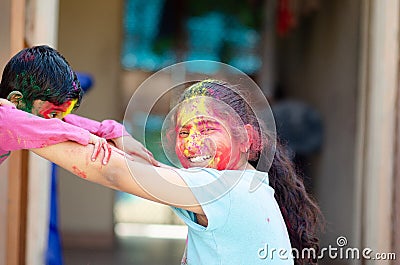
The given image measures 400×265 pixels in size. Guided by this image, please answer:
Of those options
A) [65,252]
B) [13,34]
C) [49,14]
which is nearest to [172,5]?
[65,252]

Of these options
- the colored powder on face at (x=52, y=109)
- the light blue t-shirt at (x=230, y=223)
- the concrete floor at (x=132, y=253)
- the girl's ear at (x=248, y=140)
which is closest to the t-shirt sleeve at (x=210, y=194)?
the light blue t-shirt at (x=230, y=223)

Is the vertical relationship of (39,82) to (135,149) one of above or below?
above

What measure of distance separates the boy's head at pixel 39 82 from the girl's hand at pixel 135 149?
0.18 metres

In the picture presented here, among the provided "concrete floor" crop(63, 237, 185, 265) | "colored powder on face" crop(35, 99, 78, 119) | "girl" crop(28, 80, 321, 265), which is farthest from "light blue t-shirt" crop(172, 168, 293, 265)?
"concrete floor" crop(63, 237, 185, 265)

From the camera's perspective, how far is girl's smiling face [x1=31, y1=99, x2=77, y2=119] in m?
1.54

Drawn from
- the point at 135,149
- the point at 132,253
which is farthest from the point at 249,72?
the point at 135,149

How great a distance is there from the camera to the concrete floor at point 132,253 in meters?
4.84

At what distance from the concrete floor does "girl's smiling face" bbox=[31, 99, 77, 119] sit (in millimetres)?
2838

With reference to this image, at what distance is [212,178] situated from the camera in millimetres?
1459

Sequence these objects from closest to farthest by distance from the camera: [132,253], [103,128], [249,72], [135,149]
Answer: [135,149], [103,128], [132,253], [249,72]

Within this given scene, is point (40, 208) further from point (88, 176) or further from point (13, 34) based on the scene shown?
point (88, 176)

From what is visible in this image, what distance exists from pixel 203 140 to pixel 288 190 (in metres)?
0.31

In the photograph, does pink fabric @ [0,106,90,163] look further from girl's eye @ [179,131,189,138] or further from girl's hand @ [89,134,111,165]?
girl's eye @ [179,131,189,138]

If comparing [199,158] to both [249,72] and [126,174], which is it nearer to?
[126,174]
